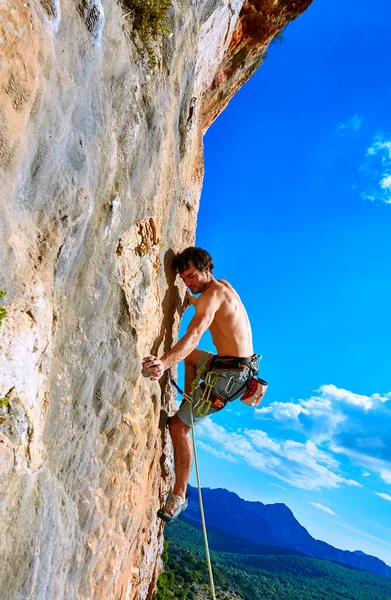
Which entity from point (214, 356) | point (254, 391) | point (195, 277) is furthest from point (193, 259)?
point (254, 391)

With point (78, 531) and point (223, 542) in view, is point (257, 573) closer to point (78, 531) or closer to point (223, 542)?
point (223, 542)

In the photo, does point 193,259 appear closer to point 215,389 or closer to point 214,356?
point 214,356

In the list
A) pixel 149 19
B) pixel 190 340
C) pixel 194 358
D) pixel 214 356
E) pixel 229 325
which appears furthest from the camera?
pixel 194 358

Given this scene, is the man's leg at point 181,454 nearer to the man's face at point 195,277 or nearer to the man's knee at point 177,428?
the man's knee at point 177,428

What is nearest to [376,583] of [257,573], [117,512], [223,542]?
[257,573]

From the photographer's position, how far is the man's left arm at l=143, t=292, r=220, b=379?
5.22 meters

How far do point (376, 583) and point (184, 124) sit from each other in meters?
166

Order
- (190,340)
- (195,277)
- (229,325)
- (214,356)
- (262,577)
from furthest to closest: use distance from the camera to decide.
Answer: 1. (262,577)
2. (214,356)
3. (195,277)
4. (229,325)
5. (190,340)

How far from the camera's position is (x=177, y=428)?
6.27m

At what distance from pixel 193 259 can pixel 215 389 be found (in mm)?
1919

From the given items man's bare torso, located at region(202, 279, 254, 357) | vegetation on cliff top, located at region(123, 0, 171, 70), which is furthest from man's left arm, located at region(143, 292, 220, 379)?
vegetation on cliff top, located at region(123, 0, 171, 70)

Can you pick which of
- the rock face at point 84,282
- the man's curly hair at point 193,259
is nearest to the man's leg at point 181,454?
the rock face at point 84,282

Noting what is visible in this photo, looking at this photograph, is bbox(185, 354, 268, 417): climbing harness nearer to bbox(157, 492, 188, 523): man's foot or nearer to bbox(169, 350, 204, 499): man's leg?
bbox(169, 350, 204, 499): man's leg

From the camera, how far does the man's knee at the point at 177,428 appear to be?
6.22 metres
